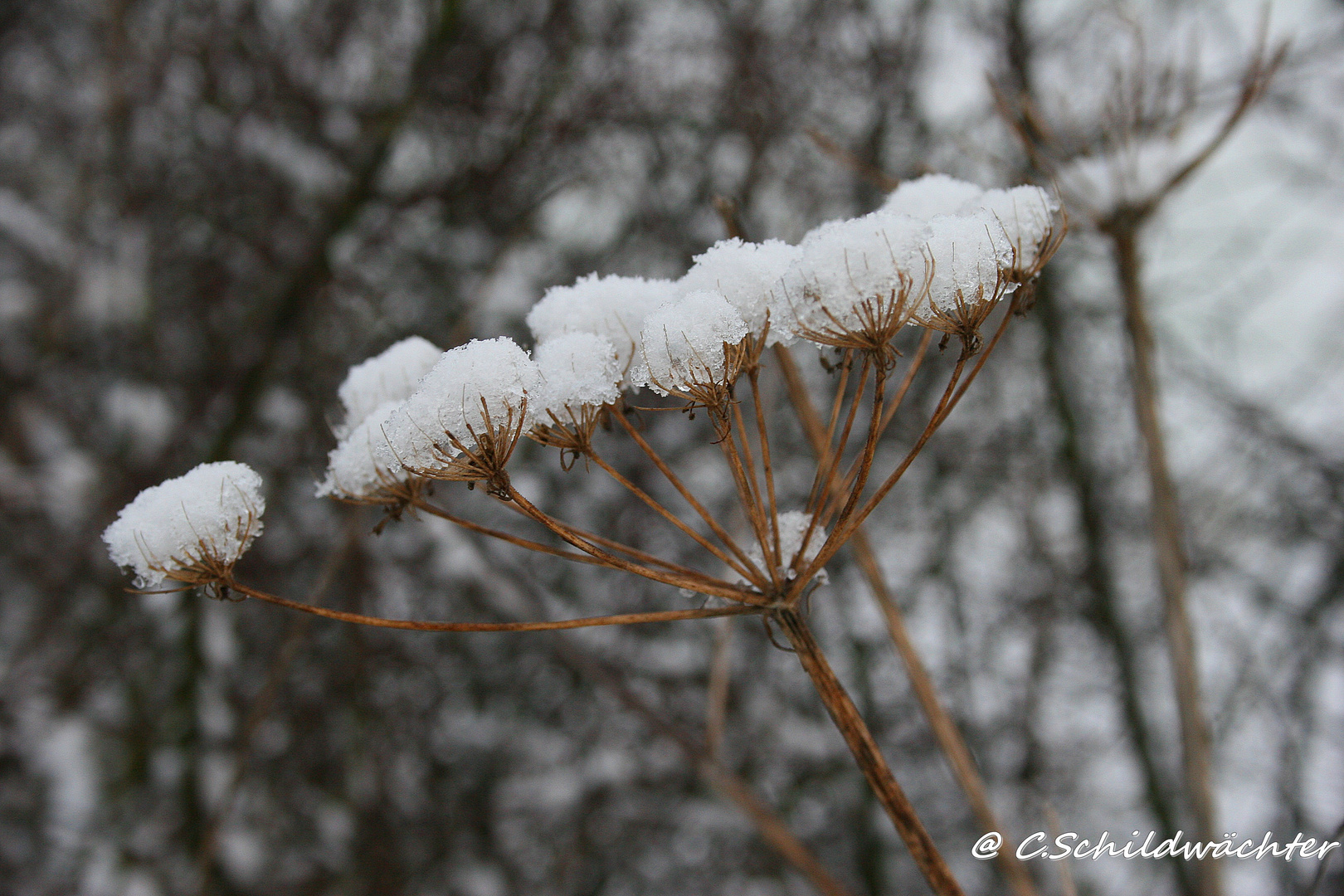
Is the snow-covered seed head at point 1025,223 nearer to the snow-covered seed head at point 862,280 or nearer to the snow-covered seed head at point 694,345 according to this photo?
the snow-covered seed head at point 862,280

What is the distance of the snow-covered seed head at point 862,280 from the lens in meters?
0.91

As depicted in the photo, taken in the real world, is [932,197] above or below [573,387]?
above

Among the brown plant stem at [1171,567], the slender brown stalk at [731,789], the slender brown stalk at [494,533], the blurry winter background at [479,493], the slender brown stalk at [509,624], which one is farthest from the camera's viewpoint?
the blurry winter background at [479,493]

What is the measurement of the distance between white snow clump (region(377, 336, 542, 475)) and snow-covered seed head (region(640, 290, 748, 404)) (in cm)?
16

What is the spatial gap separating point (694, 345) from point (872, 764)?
542 mm

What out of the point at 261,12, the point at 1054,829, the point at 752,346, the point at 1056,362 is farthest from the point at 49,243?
the point at 1056,362

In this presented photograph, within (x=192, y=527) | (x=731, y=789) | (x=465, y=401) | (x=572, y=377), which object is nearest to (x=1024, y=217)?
(x=572, y=377)

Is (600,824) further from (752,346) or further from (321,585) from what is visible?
(752,346)

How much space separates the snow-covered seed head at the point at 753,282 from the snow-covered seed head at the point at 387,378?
0.47 metres

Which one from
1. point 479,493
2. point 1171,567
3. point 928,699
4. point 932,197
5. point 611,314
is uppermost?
point 479,493

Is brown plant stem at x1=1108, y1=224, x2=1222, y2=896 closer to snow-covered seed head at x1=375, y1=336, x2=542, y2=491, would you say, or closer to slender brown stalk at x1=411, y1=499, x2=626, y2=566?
slender brown stalk at x1=411, y1=499, x2=626, y2=566

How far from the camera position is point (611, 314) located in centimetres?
111

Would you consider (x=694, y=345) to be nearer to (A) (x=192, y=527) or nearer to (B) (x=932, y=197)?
(B) (x=932, y=197)

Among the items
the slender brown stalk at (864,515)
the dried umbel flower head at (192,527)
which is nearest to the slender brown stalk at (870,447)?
the slender brown stalk at (864,515)
